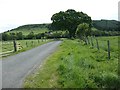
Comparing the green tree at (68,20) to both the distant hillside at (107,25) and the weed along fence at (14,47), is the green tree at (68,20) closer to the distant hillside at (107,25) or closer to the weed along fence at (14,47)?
the distant hillside at (107,25)

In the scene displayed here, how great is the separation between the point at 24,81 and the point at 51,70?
250 cm

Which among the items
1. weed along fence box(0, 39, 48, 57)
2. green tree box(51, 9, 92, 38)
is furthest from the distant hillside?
weed along fence box(0, 39, 48, 57)

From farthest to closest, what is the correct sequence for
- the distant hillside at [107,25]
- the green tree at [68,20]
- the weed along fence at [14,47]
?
the distant hillside at [107,25], the green tree at [68,20], the weed along fence at [14,47]

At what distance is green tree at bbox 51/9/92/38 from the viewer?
10275cm

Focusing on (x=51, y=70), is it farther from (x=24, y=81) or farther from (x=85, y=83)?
(x=85, y=83)

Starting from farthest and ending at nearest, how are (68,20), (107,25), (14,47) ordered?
(107,25)
(68,20)
(14,47)

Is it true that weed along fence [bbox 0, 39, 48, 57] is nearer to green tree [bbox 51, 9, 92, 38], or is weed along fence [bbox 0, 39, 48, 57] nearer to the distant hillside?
green tree [bbox 51, 9, 92, 38]

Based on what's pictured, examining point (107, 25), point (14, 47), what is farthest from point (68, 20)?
point (14, 47)

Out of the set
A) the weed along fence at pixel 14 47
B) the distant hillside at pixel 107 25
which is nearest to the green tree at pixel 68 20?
the distant hillside at pixel 107 25

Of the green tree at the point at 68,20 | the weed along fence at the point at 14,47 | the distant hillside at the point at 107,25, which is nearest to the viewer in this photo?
the weed along fence at the point at 14,47

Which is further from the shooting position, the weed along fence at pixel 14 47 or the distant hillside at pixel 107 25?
the distant hillside at pixel 107 25

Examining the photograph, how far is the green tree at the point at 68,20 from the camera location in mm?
102750

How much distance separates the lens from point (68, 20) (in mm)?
103250

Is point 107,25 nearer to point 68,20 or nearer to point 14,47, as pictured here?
point 68,20
